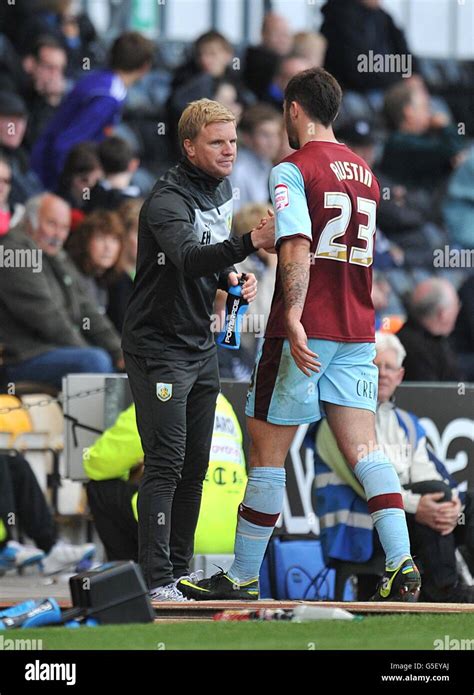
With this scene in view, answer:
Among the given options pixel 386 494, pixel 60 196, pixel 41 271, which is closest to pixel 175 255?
pixel 386 494

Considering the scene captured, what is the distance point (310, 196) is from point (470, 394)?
3.23 m

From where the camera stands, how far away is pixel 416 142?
44.7ft

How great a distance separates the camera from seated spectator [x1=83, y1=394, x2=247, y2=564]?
7.74 m

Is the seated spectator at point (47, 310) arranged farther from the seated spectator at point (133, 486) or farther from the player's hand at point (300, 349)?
the player's hand at point (300, 349)

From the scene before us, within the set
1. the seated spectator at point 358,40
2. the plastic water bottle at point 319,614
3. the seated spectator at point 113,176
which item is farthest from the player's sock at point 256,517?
the seated spectator at point 358,40

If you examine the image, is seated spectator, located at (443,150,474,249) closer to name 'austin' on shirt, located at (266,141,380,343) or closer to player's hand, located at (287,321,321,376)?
name 'austin' on shirt, located at (266,141,380,343)

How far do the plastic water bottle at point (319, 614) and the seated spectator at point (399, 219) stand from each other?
6977 mm

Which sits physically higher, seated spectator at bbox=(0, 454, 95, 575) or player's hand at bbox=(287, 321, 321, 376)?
player's hand at bbox=(287, 321, 321, 376)

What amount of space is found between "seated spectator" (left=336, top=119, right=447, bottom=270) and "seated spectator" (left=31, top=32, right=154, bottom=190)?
187 cm

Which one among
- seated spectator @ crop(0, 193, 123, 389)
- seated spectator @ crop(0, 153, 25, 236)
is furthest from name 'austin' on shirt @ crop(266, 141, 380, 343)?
seated spectator @ crop(0, 153, 25, 236)

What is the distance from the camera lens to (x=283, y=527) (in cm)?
883

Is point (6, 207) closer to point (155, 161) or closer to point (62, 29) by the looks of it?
point (155, 161)

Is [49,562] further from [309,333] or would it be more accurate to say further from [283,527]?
[309,333]

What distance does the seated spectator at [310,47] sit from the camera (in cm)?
1322
